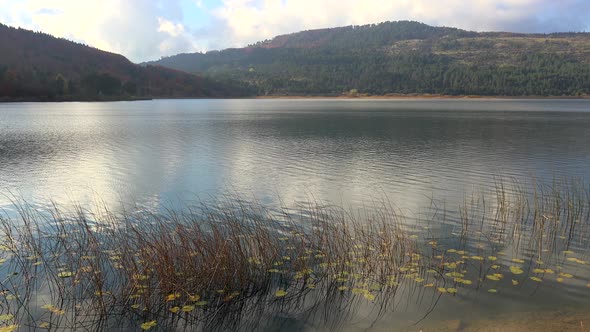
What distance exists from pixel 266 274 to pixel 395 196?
30.0 ft

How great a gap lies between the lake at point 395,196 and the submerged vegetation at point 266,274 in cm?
6

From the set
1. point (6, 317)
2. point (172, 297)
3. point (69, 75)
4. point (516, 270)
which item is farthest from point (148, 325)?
point (69, 75)

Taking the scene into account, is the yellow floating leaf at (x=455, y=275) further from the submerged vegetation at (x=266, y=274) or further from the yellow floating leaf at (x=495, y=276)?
the yellow floating leaf at (x=495, y=276)

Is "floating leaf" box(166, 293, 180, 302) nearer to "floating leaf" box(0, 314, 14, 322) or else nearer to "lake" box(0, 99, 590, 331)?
"lake" box(0, 99, 590, 331)

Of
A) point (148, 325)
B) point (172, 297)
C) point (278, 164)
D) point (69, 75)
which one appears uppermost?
point (69, 75)

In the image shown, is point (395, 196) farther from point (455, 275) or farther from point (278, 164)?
point (278, 164)

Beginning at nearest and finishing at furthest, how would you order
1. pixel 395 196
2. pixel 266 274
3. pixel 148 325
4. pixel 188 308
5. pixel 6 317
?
pixel 148 325 → pixel 6 317 → pixel 188 308 → pixel 266 274 → pixel 395 196

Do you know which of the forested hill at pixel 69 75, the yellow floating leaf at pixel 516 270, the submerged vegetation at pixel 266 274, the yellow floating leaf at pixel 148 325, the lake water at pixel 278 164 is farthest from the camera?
the forested hill at pixel 69 75

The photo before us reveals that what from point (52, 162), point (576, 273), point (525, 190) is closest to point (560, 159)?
point (525, 190)

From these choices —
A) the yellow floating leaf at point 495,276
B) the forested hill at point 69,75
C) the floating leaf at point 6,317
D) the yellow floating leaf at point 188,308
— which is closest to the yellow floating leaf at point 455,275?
the yellow floating leaf at point 495,276

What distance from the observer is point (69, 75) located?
505 ft

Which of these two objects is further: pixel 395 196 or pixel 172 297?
pixel 395 196

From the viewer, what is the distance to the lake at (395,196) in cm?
826

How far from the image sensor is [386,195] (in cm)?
1717
